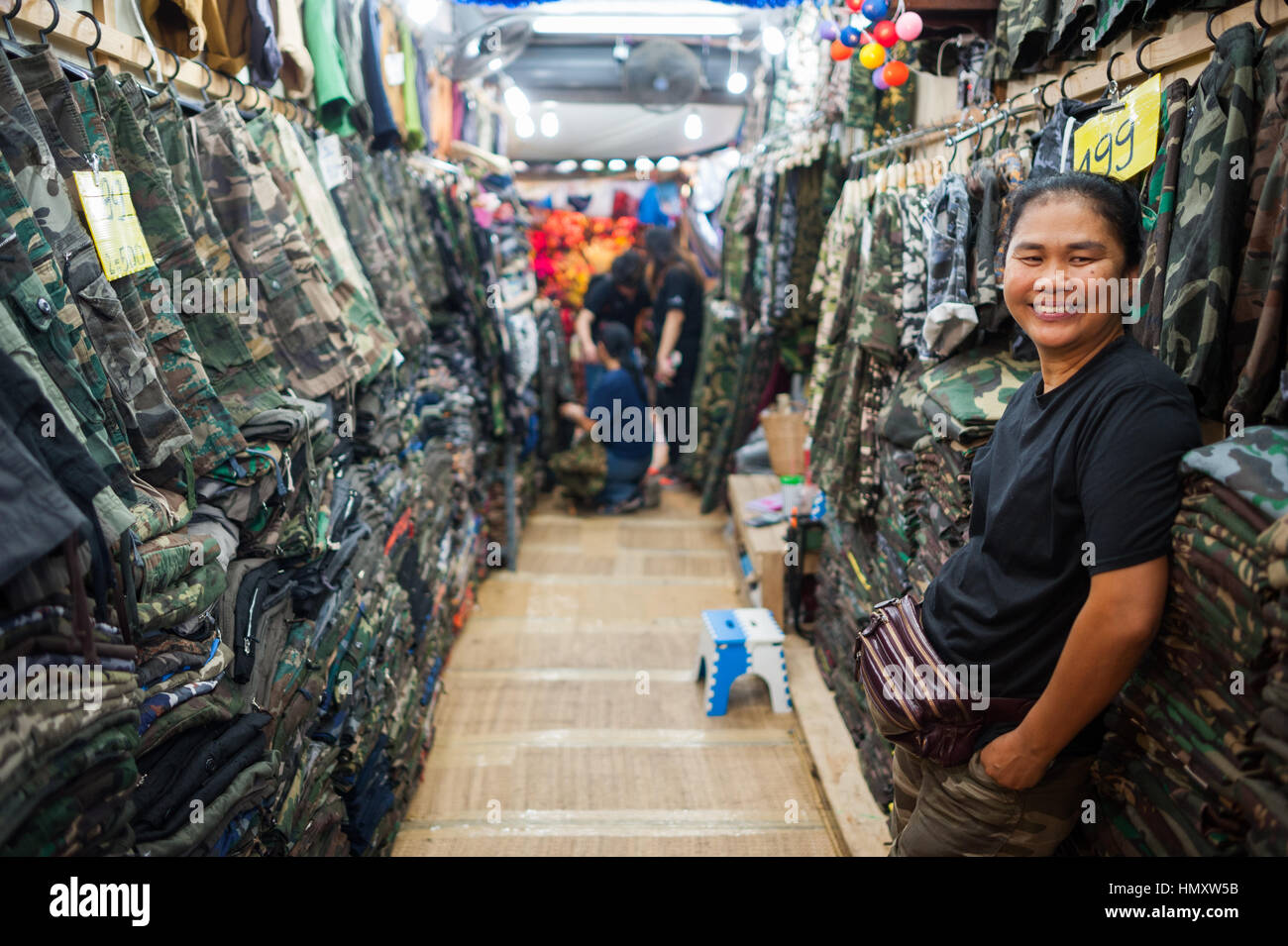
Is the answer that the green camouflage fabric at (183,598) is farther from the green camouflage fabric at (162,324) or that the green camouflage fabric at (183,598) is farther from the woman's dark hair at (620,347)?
the woman's dark hair at (620,347)

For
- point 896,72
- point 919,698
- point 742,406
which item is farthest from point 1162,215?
point 742,406

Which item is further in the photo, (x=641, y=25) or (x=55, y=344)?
(x=641, y=25)

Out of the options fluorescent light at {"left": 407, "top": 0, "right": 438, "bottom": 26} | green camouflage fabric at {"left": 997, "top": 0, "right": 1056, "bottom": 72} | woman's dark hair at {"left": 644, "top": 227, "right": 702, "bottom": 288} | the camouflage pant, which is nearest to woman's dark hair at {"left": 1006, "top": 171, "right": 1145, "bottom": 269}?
the camouflage pant

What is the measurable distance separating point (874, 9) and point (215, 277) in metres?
2.12

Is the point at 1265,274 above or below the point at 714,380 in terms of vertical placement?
above

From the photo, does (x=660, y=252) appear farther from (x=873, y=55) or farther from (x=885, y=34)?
(x=885, y=34)

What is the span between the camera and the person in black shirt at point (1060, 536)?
125 centimetres

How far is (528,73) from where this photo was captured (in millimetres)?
7520

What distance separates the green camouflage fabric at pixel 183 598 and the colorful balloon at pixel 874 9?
8.14 feet

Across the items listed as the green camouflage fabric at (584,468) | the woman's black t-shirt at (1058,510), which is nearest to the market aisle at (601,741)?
the green camouflage fabric at (584,468)

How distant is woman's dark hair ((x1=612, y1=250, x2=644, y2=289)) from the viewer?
6.64 metres

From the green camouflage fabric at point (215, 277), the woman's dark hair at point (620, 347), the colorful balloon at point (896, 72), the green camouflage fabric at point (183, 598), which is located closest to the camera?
the green camouflage fabric at point (183, 598)

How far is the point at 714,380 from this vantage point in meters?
6.76
